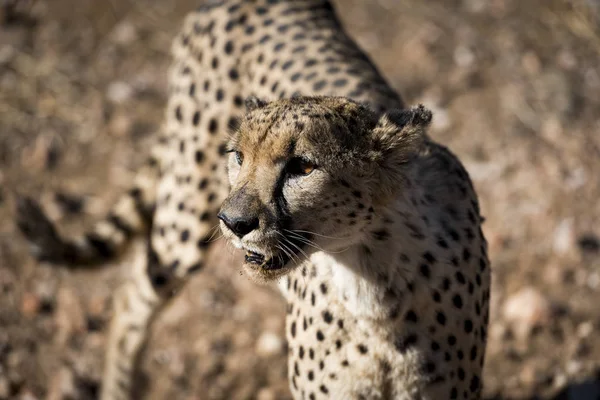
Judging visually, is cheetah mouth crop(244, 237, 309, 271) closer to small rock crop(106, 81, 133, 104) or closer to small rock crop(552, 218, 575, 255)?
small rock crop(552, 218, 575, 255)

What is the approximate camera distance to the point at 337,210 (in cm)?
199

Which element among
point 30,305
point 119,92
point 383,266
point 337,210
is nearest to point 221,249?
point 30,305

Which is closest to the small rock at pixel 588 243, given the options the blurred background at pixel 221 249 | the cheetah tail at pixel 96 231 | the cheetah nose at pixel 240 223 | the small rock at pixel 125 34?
the blurred background at pixel 221 249

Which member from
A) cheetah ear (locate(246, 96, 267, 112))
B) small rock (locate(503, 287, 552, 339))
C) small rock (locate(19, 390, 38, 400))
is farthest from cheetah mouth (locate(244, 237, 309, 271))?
small rock (locate(19, 390, 38, 400))

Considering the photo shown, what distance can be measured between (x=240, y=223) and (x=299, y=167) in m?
0.21

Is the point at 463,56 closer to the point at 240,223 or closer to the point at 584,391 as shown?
the point at 584,391

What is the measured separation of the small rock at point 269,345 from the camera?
145 inches

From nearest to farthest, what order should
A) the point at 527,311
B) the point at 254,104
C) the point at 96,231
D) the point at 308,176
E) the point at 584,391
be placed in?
the point at 308,176, the point at 254,104, the point at 584,391, the point at 96,231, the point at 527,311

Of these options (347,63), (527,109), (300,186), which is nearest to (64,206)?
(347,63)

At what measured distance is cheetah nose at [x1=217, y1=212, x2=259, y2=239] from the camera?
1.84 metres

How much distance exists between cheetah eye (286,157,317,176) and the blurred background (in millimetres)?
1782

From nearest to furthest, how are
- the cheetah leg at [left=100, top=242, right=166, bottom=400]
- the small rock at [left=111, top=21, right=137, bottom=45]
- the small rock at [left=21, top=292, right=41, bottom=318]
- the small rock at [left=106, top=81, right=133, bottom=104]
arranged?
1. the cheetah leg at [left=100, top=242, right=166, bottom=400]
2. the small rock at [left=21, top=292, right=41, bottom=318]
3. the small rock at [left=106, top=81, right=133, bottom=104]
4. the small rock at [left=111, top=21, right=137, bottom=45]

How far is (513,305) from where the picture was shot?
3580mm

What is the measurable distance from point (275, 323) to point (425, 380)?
1.63 metres
